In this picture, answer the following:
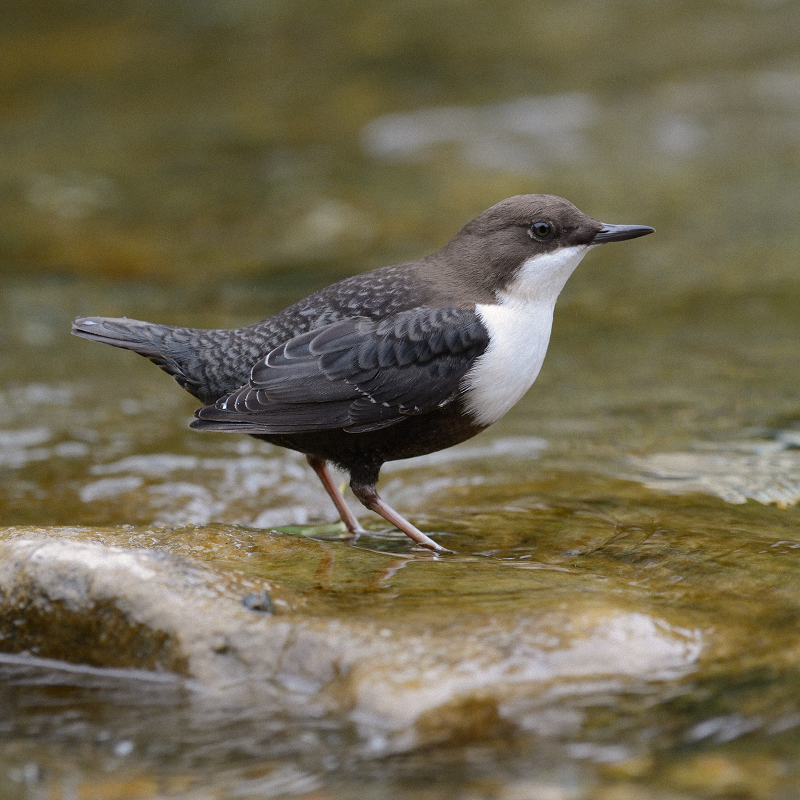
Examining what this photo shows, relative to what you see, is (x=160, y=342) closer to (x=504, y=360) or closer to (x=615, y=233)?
(x=504, y=360)

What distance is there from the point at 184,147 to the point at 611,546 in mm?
8676

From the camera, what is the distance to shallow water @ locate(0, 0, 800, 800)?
2.44 metres

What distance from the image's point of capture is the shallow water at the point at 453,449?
2.44 meters

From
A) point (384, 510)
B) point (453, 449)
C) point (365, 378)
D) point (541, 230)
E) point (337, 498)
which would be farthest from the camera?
point (453, 449)

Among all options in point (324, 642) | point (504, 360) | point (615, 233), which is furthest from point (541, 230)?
point (324, 642)

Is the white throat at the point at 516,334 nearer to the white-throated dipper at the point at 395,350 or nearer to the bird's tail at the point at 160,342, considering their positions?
the white-throated dipper at the point at 395,350

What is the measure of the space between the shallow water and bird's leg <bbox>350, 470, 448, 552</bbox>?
70mm

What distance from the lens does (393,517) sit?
3.85 m

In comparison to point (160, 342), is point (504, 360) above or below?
below

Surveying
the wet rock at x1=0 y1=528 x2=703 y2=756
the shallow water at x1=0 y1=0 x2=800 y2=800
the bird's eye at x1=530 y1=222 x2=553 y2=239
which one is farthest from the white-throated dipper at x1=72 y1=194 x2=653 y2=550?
the wet rock at x1=0 y1=528 x2=703 y2=756

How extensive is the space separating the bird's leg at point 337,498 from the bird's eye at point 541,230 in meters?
1.25

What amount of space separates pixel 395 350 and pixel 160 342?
38.1 inches

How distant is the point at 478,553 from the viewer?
11.7 ft

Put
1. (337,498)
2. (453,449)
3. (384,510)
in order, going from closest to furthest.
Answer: (384,510) < (337,498) < (453,449)
